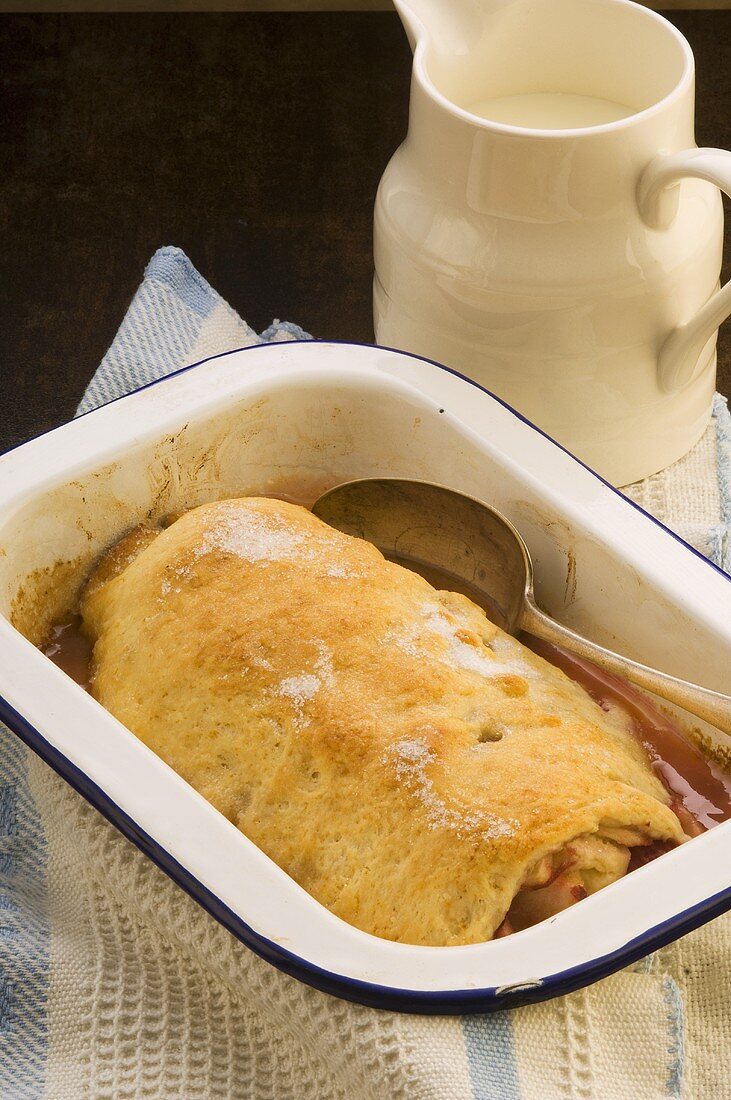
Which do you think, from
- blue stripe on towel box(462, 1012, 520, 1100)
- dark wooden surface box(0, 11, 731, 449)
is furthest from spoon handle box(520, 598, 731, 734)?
dark wooden surface box(0, 11, 731, 449)

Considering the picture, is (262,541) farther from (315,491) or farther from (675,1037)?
(675,1037)

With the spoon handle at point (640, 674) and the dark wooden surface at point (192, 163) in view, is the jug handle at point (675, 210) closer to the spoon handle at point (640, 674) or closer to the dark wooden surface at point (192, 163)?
the spoon handle at point (640, 674)

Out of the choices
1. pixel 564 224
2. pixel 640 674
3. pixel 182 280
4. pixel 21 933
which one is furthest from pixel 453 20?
pixel 21 933

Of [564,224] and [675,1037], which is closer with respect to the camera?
[675,1037]

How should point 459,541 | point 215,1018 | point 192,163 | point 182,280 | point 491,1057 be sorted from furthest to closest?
point 192,163
point 182,280
point 459,541
point 215,1018
point 491,1057

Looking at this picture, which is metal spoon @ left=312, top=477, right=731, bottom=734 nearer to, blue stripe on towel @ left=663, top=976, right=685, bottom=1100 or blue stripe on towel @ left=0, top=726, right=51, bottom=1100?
blue stripe on towel @ left=663, top=976, right=685, bottom=1100

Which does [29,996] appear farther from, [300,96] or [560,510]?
[300,96]

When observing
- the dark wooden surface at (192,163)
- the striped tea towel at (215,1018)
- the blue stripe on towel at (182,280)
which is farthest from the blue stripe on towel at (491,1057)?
the dark wooden surface at (192,163)
